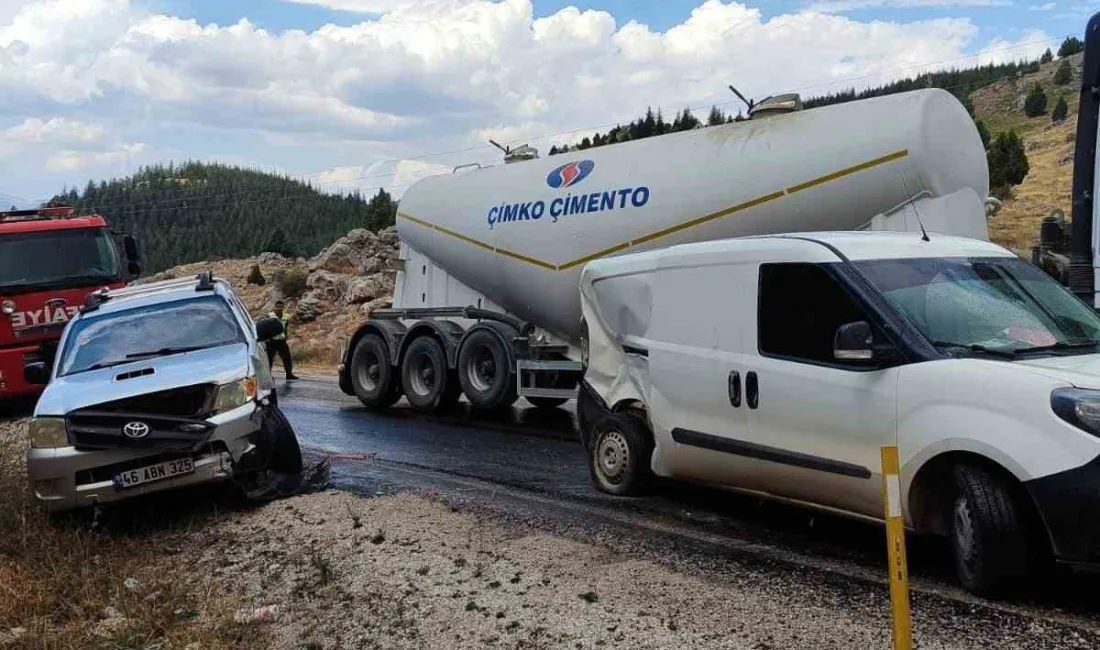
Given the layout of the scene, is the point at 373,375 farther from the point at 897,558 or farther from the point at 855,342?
the point at 897,558

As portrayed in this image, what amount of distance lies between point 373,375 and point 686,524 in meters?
8.51

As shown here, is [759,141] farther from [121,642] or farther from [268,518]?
[121,642]

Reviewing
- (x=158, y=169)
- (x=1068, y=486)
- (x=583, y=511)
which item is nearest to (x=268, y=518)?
(x=583, y=511)

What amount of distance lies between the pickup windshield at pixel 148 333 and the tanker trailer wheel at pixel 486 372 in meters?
3.91

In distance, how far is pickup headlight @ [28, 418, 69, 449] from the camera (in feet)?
24.0

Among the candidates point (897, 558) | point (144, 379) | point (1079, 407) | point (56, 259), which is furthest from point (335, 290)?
point (897, 558)

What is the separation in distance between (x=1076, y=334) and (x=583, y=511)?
3352 millimetres

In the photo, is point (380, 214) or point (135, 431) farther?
point (380, 214)

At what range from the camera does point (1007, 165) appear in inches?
1831

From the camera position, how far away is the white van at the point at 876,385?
4.61 metres

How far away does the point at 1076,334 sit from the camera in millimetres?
5441

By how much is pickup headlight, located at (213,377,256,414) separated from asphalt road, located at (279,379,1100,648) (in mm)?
1204

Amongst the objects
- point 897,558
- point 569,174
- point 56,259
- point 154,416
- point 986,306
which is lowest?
point 897,558

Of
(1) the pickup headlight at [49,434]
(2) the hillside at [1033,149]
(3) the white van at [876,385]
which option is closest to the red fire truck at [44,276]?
(1) the pickup headlight at [49,434]
